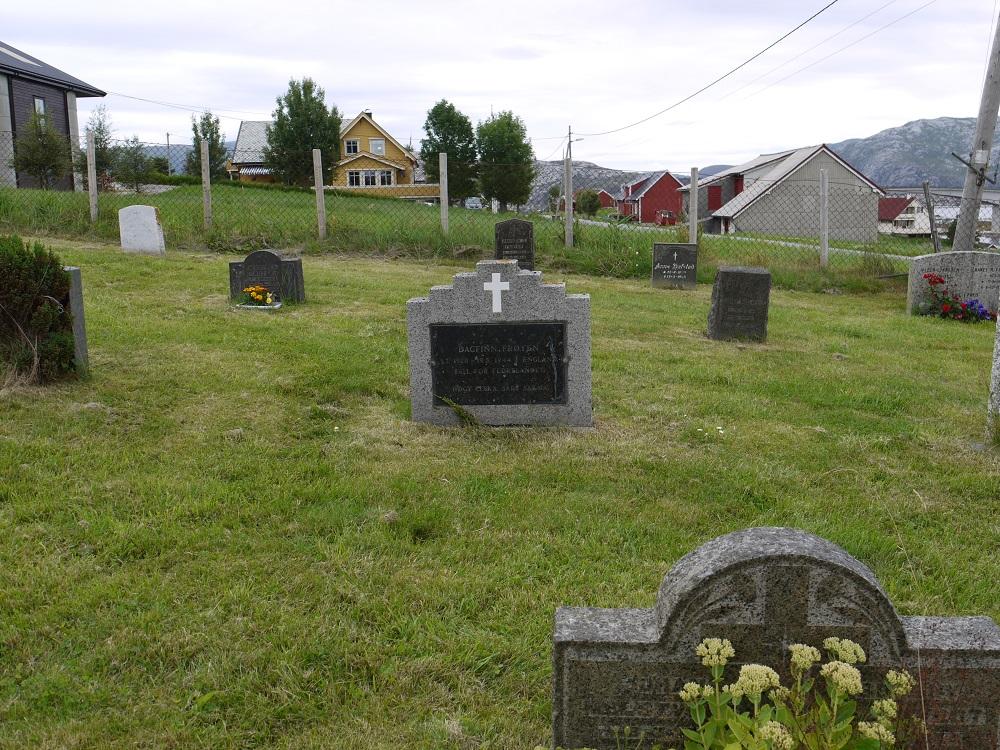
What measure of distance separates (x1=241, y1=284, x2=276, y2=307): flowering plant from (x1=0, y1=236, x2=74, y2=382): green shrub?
13.1ft

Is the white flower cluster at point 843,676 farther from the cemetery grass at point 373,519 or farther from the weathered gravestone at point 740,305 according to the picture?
the weathered gravestone at point 740,305

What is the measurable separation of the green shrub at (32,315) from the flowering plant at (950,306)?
11.1 meters

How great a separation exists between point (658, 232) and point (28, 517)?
16126 mm

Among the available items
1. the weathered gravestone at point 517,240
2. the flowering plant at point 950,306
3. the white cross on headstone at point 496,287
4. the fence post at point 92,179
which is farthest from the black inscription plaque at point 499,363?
the fence post at point 92,179

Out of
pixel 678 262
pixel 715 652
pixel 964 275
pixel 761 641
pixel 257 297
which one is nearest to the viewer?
pixel 715 652

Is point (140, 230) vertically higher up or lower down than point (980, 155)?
lower down

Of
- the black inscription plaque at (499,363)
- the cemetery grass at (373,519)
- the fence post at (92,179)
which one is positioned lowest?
the cemetery grass at (373,519)

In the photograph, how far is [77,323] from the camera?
6.60 metres

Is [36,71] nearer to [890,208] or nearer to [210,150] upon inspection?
[210,150]

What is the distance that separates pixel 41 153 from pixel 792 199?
3377 centimetres

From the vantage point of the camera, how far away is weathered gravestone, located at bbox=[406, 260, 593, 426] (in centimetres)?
604

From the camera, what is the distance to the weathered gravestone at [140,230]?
1491cm

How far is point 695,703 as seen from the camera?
2.44 m

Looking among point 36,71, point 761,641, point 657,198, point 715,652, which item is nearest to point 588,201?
point 657,198
